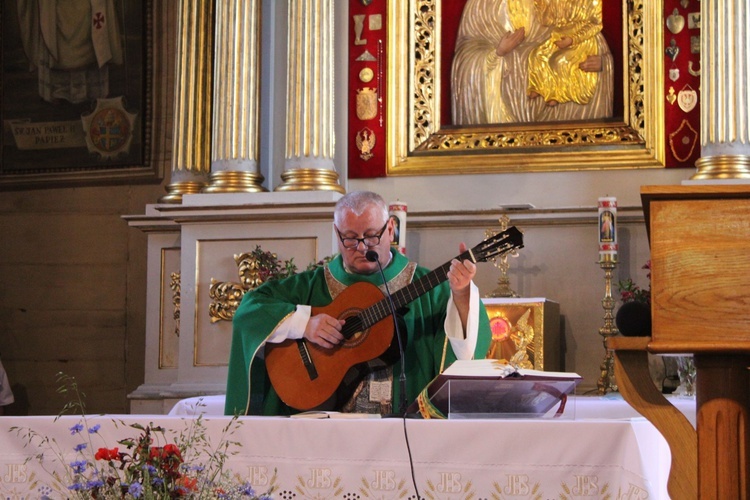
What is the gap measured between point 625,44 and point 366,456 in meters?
4.04

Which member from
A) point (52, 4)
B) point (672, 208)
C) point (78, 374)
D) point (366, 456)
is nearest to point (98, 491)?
point (366, 456)

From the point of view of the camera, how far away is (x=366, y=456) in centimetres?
295

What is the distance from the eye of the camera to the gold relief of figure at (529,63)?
6.46 meters

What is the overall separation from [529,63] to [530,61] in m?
0.01

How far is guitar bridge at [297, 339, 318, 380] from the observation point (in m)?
4.17

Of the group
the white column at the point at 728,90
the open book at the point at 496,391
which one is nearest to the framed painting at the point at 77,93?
the white column at the point at 728,90

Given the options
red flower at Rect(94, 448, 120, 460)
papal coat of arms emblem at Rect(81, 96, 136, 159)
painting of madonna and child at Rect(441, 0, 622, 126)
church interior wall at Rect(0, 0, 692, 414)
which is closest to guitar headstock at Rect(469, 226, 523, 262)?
red flower at Rect(94, 448, 120, 460)

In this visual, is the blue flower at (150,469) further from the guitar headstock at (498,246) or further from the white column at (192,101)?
the white column at (192,101)

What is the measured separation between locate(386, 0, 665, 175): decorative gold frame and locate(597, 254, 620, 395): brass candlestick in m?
0.83

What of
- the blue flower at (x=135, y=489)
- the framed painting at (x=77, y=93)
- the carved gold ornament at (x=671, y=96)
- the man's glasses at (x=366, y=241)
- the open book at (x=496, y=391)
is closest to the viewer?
the blue flower at (x=135, y=489)

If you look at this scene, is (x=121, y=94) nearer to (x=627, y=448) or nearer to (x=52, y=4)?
(x=52, y=4)

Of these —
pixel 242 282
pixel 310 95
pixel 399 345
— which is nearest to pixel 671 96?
pixel 310 95

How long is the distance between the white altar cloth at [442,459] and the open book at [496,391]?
173 mm

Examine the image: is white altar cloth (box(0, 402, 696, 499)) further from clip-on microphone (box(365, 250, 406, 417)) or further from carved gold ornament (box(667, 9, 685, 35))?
carved gold ornament (box(667, 9, 685, 35))
